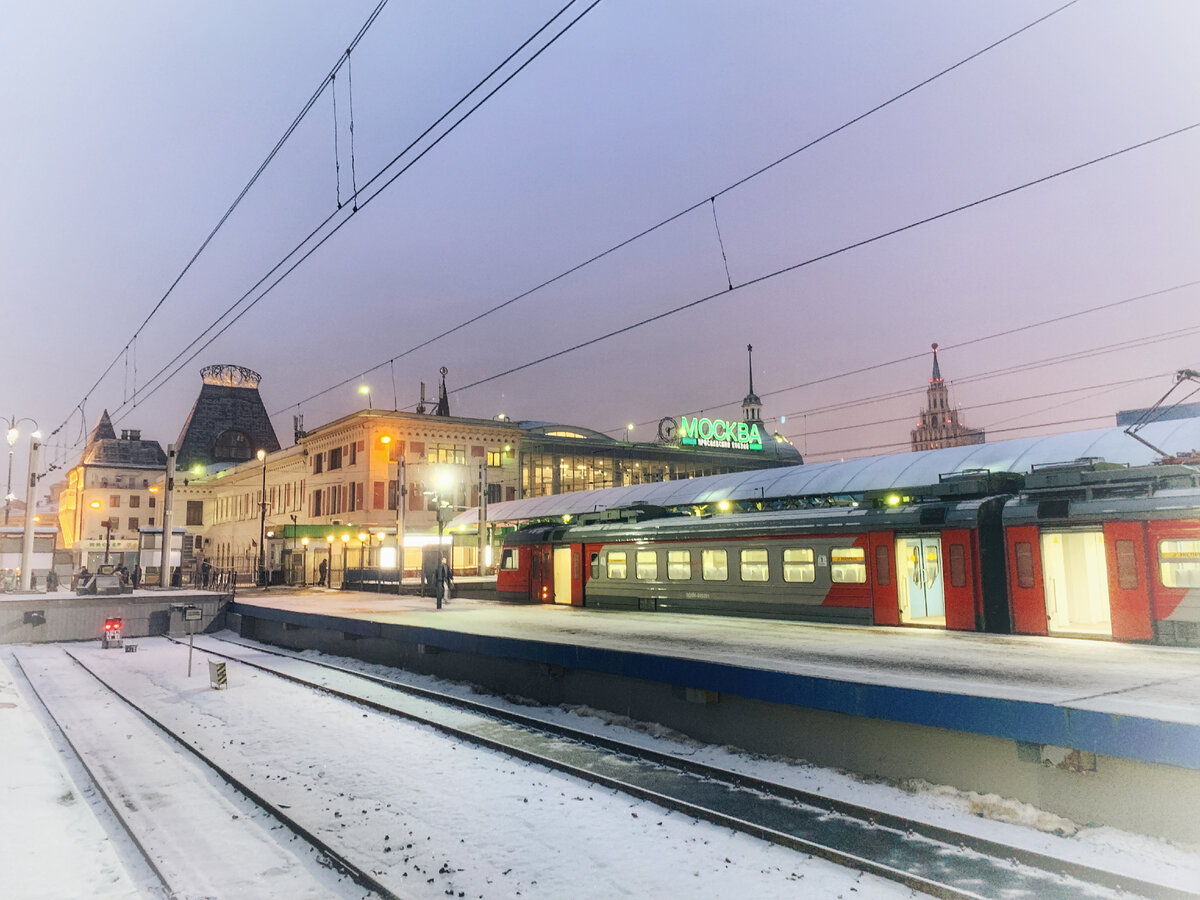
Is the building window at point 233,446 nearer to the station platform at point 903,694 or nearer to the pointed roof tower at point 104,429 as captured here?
the pointed roof tower at point 104,429

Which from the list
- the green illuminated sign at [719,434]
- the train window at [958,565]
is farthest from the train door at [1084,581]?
the green illuminated sign at [719,434]

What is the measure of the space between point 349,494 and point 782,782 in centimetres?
5362

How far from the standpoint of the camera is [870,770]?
11.2m

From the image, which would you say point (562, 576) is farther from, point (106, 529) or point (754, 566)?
point (106, 529)

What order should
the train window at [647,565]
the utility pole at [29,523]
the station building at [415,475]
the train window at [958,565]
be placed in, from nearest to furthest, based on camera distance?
the train window at [958,565]
the train window at [647,565]
the utility pole at [29,523]
the station building at [415,475]

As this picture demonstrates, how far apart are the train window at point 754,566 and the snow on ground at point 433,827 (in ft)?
35.0

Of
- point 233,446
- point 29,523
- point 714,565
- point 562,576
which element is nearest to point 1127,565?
point 714,565

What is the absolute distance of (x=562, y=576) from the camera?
98.6 ft

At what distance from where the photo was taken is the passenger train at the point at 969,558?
15.2m

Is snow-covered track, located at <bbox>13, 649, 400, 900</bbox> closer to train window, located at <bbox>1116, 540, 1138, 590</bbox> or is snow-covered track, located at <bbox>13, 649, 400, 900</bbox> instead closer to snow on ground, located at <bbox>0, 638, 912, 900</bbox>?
snow on ground, located at <bbox>0, 638, 912, 900</bbox>

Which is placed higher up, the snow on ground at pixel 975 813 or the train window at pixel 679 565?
the train window at pixel 679 565

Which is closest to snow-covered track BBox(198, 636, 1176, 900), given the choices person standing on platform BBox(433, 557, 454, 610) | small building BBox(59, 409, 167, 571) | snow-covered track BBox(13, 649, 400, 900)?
snow-covered track BBox(13, 649, 400, 900)

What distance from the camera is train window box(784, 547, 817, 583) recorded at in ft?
68.2

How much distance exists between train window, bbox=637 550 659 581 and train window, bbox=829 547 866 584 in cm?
670
